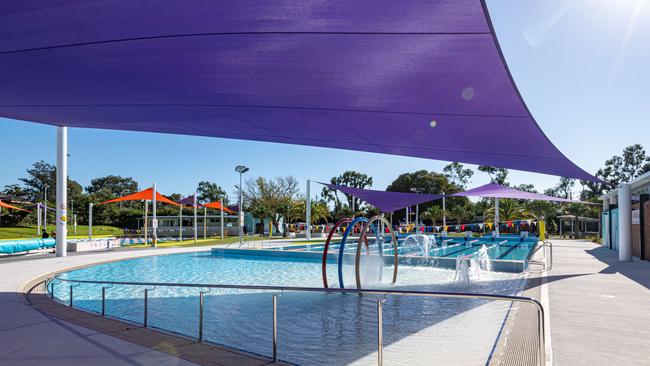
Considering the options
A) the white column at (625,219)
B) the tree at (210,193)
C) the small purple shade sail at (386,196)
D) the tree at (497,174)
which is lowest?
the white column at (625,219)

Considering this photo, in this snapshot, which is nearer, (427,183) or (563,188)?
(427,183)

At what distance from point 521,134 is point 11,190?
2661 inches

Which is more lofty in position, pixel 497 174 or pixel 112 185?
pixel 497 174

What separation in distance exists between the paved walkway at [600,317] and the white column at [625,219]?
318cm

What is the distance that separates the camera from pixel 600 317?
6.52 meters

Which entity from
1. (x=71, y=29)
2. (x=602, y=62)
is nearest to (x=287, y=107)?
(x=71, y=29)

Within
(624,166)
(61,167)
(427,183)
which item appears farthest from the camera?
(624,166)

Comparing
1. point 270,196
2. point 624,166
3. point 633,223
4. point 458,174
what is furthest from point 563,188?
point 633,223

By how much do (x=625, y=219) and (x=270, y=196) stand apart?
1483 inches

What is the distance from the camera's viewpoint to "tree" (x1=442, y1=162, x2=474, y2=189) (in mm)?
68938

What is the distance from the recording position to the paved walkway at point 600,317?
4.77 meters

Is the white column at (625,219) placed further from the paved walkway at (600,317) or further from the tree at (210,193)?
the tree at (210,193)

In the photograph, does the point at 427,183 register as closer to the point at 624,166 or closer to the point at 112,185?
the point at 624,166

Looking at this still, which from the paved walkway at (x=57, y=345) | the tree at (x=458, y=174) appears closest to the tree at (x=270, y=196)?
the tree at (x=458, y=174)
